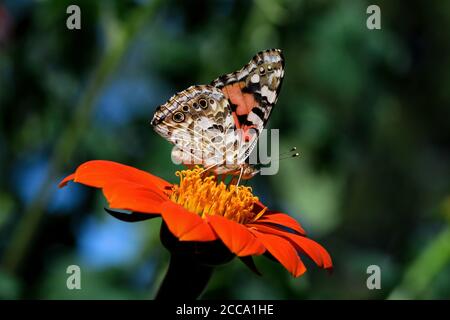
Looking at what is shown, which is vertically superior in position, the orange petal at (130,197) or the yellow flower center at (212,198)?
the orange petal at (130,197)

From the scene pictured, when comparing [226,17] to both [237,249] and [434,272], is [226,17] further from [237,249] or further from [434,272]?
[237,249]

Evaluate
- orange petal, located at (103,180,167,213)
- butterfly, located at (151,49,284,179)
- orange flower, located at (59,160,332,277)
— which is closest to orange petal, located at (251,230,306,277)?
orange flower, located at (59,160,332,277)

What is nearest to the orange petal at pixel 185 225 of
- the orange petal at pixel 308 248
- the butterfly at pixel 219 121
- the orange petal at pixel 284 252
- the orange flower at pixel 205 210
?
the orange flower at pixel 205 210

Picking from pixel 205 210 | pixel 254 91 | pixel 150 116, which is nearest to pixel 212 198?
pixel 205 210

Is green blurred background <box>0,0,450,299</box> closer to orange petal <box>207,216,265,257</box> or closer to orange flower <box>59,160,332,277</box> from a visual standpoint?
orange flower <box>59,160,332,277</box>

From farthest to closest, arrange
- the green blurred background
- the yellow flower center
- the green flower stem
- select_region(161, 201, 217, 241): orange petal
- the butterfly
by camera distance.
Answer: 1. the green blurred background
2. the butterfly
3. the yellow flower center
4. the green flower stem
5. select_region(161, 201, 217, 241): orange petal

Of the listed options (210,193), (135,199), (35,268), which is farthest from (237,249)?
(35,268)

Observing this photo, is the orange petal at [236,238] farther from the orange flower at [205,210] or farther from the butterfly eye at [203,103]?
the butterfly eye at [203,103]

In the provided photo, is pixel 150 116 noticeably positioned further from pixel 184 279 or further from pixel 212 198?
pixel 184 279
